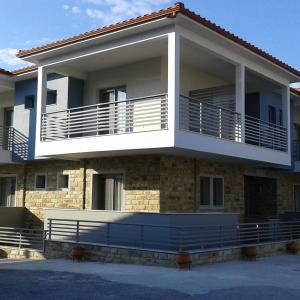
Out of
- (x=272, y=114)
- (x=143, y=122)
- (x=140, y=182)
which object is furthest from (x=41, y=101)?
(x=272, y=114)

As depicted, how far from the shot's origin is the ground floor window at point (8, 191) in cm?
2161

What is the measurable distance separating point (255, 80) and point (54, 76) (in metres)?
7.87

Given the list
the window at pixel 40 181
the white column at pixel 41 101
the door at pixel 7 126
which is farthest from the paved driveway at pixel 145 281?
the door at pixel 7 126

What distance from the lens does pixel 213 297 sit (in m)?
9.48

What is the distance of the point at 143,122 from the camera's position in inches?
620

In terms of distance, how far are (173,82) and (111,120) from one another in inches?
166

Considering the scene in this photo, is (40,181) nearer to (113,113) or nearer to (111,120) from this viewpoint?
(111,120)

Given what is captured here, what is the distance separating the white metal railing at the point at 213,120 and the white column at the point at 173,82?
164cm

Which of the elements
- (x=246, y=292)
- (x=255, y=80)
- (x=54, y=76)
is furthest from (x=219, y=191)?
(x=246, y=292)

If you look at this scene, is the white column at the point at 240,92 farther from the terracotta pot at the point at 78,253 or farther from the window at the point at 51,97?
the window at the point at 51,97

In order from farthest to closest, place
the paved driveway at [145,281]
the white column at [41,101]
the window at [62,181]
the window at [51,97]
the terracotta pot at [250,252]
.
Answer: the window at [51,97] < the window at [62,181] < the white column at [41,101] < the terracotta pot at [250,252] < the paved driveway at [145,281]

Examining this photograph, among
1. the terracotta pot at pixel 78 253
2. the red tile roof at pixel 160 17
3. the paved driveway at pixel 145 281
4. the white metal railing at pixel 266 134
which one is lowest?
Answer: the paved driveway at pixel 145 281

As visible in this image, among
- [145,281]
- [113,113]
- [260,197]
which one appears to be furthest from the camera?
[260,197]

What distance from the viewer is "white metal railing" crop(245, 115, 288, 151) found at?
18.5 meters
